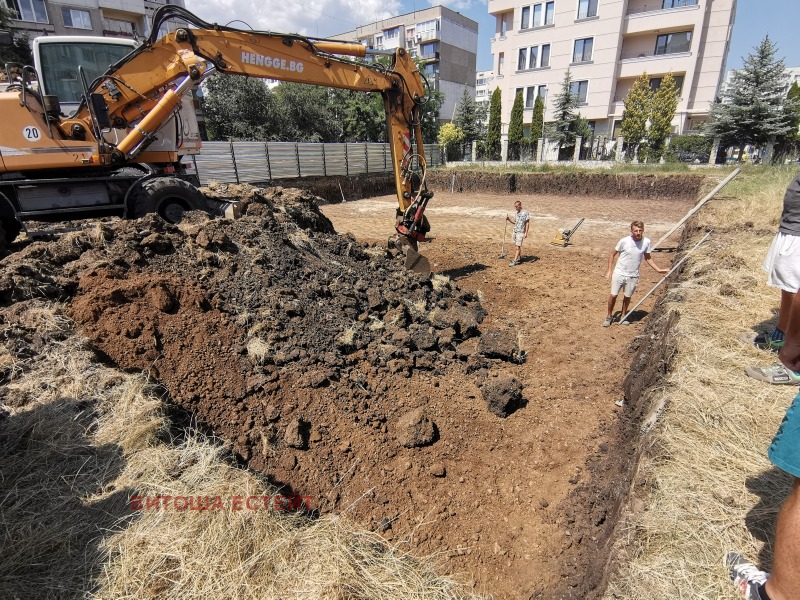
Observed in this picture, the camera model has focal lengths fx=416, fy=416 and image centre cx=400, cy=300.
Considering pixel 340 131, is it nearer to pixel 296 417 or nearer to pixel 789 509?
pixel 296 417

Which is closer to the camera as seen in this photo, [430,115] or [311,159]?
[311,159]

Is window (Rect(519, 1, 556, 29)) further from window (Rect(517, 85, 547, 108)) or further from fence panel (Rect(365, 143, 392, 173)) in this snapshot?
fence panel (Rect(365, 143, 392, 173))

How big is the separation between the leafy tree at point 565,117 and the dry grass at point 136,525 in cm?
2897

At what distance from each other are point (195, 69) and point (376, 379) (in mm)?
5246

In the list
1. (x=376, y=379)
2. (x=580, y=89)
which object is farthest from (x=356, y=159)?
(x=376, y=379)

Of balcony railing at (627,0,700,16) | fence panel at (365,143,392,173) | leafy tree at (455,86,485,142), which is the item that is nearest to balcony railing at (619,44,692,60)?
balcony railing at (627,0,700,16)

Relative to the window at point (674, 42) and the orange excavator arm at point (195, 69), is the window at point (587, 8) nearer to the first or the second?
the window at point (674, 42)

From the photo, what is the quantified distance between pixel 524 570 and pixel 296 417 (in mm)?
2140

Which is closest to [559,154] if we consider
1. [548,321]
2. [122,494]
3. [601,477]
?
[548,321]

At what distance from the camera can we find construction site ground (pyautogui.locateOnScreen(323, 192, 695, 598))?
9.59ft

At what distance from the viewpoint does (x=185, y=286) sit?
14.9 ft

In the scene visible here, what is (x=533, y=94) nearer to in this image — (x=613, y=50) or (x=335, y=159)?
(x=613, y=50)

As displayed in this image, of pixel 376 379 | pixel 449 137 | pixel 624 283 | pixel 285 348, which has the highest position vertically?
pixel 449 137

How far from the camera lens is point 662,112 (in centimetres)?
2362
